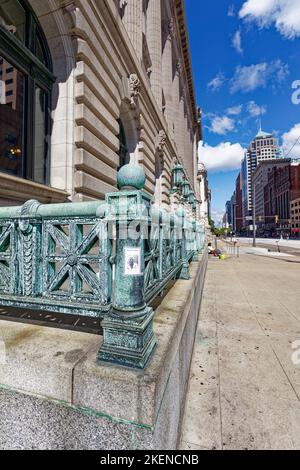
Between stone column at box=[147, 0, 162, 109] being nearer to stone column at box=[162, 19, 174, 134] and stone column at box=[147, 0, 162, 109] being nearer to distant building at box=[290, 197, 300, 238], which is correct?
stone column at box=[162, 19, 174, 134]

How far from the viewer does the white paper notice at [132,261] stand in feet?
5.81

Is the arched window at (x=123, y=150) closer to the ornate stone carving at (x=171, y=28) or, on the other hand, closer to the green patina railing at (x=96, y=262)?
the green patina railing at (x=96, y=262)

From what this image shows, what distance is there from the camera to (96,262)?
6.55 ft

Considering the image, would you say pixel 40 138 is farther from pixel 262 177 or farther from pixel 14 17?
pixel 262 177

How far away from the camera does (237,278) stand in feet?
33.2

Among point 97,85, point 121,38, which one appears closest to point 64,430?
point 97,85

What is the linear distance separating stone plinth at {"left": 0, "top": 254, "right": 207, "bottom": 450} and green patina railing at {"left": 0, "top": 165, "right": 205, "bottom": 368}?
16cm

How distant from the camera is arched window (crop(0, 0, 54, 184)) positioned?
18.6 ft

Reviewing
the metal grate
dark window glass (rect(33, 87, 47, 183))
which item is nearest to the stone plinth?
the metal grate

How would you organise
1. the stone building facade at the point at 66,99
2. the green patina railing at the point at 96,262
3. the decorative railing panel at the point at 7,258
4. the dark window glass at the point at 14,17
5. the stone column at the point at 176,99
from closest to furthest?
1. the green patina railing at the point at 96,262
2. the decorative railing panel at the point at 7,258
3. the stone building facade at the point at 66,99
4. the dark window glass at the point at 14,17
5. the stone column at the point at 176,99

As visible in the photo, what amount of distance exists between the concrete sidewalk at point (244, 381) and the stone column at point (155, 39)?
51.5 ft

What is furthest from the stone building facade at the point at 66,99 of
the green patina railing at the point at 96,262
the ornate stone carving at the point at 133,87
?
the green patina railing at the point at 96,262

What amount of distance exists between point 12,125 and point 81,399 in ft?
21.4
